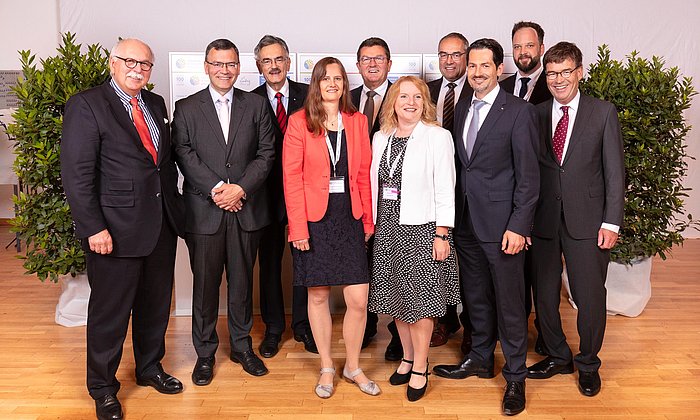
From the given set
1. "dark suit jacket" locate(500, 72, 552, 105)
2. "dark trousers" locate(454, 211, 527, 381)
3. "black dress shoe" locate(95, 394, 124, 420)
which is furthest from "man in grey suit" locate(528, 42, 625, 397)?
"black dress shoe" locate(95, 394, 124, 420)

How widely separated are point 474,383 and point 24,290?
3859 mm

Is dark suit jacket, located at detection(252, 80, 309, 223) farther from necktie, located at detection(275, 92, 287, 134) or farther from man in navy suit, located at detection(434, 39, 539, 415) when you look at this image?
man in navy suit, located at detection(434, 39, 539, 415)

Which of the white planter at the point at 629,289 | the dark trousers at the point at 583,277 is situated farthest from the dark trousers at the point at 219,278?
the white planter at the point at 629,289

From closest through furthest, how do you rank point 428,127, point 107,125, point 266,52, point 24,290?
point 107,125, point 428,127, point 266,52, point 24,290

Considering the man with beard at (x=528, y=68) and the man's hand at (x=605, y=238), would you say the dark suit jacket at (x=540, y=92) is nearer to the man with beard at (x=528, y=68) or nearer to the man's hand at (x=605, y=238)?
the man with beard at (x=528, y=68)

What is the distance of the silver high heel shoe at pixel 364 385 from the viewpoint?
350 centimetres

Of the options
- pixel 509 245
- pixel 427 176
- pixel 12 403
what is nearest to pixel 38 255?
pixel 12 403

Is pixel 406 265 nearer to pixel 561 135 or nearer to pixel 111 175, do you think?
pixel 561 135

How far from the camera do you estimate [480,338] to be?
3.74m

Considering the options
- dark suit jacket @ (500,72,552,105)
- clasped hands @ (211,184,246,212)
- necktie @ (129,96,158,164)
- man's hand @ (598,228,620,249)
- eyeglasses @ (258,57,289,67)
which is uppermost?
eyeglasses @ (258,57,289,67)

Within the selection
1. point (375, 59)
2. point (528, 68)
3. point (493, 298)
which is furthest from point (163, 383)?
point (528, 68)

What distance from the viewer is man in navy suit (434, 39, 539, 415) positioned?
3.26m

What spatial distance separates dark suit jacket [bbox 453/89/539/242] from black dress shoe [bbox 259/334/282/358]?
150cm

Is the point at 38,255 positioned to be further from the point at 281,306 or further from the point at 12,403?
the point at 281,306
